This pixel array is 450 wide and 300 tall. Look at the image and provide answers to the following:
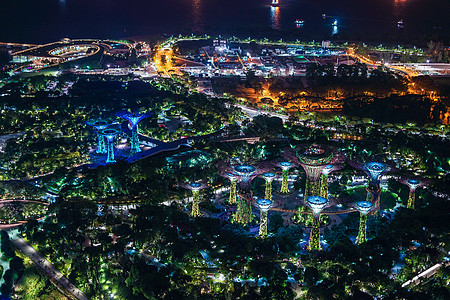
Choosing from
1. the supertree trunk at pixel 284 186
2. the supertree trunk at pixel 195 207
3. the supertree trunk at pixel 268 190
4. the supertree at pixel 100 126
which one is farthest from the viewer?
the supertree at pixel 100 126

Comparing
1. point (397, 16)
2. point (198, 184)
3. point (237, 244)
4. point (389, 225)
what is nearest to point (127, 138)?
point (198, 184)

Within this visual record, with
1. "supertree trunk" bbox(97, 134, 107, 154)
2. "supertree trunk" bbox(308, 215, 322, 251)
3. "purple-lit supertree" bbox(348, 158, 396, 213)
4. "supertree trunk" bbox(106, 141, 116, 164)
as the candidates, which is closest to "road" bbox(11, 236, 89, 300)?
"supertree trunk" bbox(106, 141, 116, 164)

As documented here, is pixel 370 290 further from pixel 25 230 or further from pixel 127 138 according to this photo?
pixel 127 138

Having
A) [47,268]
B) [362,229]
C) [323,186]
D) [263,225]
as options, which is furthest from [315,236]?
[47,268]

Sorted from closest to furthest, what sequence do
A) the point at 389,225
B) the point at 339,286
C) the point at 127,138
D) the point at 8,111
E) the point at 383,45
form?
the point at 339,286 → the point at 389,225 → the point at 127,138 → the point at 8,111 → the point at 383,45

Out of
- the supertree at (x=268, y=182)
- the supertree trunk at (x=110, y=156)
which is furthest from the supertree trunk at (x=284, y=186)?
the supertree trunk at (x=110, y=156)

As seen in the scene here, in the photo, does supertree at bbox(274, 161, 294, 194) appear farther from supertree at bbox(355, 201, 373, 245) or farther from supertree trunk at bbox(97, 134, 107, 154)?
supertree trunk at bbox(97, 134, 107, 154)

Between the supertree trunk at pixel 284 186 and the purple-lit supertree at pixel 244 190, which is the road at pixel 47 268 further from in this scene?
the supertree trunk at pixel 284 186
